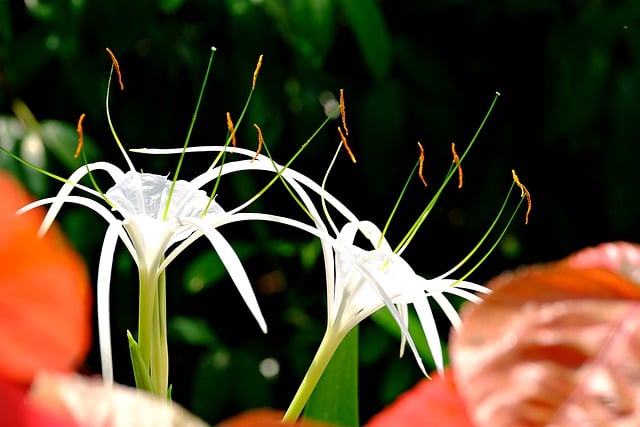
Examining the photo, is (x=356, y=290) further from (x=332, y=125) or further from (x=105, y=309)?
(x=332, y=125)

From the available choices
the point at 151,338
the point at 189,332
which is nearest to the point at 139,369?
the point at 151,338

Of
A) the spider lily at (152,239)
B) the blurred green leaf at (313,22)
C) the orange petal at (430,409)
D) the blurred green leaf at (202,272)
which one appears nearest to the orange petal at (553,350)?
the orange petal at (430,409)

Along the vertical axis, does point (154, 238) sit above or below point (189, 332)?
above

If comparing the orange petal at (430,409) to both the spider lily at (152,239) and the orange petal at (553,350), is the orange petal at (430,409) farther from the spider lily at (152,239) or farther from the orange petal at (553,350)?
the spider lily at (152,239)

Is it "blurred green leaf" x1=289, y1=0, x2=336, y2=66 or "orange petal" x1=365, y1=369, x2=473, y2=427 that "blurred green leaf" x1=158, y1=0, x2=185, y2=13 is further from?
"orange petal" x1=365, y1=369, x2=473, y2=427

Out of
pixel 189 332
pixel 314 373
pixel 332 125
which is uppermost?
pixel 314 373

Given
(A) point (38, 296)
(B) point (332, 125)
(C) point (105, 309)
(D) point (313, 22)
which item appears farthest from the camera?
(B) point (332, 125)
